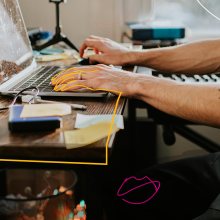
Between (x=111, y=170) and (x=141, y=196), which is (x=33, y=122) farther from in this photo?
(x=111, y=170)

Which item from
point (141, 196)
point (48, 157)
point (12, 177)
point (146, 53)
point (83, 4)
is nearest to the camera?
point (48, 157)

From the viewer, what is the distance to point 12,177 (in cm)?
51

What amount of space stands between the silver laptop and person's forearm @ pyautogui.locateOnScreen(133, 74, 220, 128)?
0.39 feet

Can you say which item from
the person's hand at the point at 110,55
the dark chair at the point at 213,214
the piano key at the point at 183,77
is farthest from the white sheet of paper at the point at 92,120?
the piano key at the point at 183,77

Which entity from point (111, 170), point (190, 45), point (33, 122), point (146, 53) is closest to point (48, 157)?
point (33, 122)

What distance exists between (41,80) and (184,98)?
0.39 m

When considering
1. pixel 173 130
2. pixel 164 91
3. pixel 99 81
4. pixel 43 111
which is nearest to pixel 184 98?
pixel 164 91

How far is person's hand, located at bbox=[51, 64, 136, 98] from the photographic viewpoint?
62 centimetres

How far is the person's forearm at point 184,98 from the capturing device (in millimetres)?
543

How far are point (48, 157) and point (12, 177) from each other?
0.59 ft

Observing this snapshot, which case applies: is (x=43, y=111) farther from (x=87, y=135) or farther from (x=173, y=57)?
(x=173, y=57)

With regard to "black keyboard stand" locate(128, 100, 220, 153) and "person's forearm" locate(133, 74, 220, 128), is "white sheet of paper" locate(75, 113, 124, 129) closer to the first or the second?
"person's forearm" locate(133, 74, 220, 128)

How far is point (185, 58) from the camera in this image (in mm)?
926

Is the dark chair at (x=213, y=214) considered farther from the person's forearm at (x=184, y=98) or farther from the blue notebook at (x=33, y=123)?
the blue notebook at (x=33, y=123)
